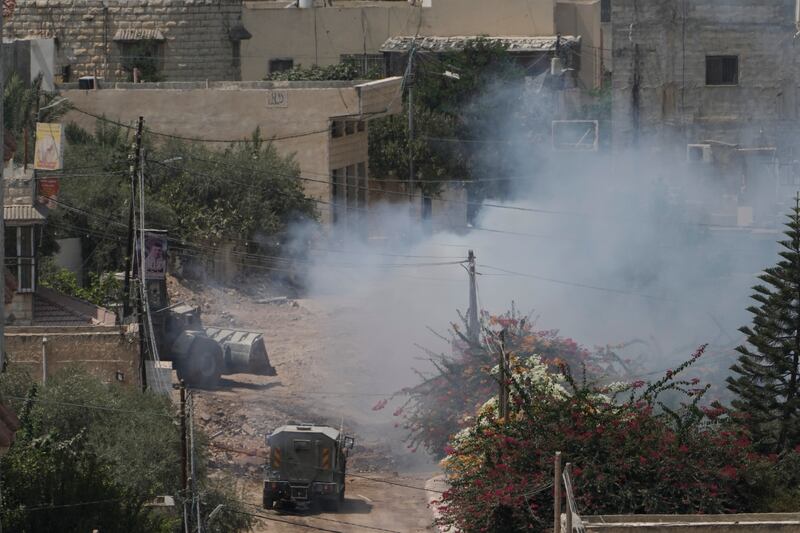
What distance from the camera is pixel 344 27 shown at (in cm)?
6319

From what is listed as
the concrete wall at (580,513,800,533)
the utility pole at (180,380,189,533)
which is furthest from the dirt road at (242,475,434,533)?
the concrete wall at (580,513,800,533)

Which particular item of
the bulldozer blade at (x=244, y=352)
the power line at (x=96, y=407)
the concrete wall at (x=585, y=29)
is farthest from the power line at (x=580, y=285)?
the concrete wall at (x=585, y=29)

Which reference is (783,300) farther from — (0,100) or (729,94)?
(729,94)

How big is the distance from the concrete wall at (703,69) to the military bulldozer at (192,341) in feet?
47.8

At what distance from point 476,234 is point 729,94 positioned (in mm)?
7144

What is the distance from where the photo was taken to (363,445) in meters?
35.9

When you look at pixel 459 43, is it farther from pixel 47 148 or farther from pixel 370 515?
pixel 370 515

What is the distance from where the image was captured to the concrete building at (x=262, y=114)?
49.7 meters

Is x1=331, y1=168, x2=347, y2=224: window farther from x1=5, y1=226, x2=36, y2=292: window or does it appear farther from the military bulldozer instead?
x1=5, y1=226, x2=36, y2=292: window

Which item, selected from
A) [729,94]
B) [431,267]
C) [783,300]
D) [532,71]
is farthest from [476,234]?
[783,300]

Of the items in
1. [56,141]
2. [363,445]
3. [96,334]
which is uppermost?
[56,141]

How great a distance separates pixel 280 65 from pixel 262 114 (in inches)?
519

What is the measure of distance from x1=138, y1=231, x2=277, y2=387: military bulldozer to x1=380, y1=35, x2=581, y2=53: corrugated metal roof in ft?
76.9

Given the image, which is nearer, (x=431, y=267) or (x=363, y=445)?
(x=363, y=445)
